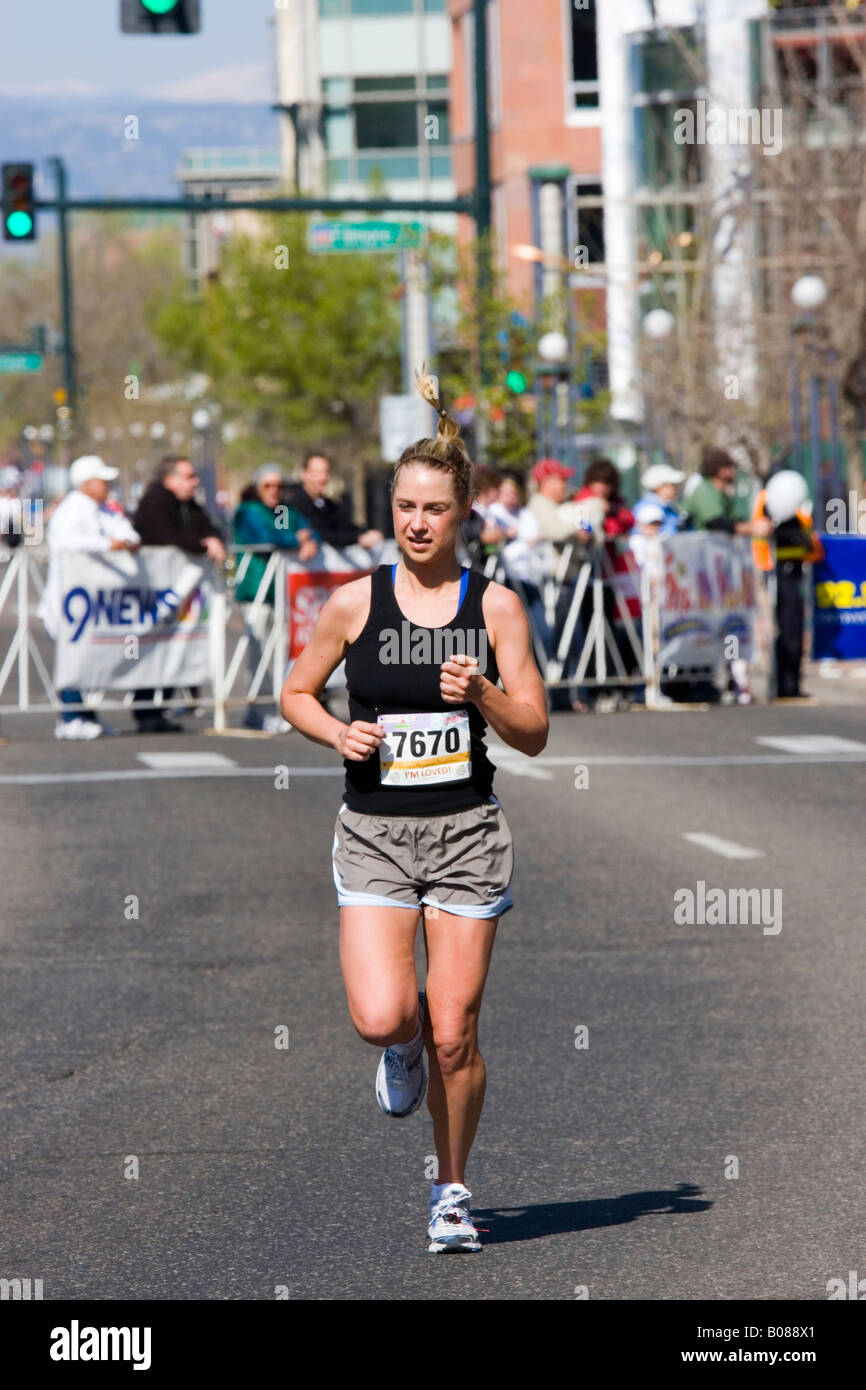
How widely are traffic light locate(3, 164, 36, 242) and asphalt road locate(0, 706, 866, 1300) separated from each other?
15762 mm

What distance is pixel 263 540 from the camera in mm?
18625

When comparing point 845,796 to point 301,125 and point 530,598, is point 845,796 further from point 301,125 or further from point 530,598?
point 301,125

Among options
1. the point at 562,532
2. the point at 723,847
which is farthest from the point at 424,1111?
the point at 562,532

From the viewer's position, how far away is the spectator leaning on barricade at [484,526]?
19453 mm

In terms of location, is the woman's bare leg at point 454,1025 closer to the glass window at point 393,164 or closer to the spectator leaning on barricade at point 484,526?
the spectator leaning on barricade at point 484,526

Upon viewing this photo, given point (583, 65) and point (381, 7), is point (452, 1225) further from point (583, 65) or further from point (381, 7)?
point (381, 7)

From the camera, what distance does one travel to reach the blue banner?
2088 cm

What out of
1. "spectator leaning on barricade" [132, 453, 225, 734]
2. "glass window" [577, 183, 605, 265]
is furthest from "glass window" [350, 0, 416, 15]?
"spectator leaning on barricade" [132, 453, 225, 734]

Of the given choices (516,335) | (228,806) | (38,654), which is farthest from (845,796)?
(516,335)

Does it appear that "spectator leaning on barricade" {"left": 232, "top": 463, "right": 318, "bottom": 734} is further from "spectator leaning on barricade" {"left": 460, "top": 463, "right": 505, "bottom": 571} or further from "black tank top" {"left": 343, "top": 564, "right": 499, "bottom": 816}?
"black tank top" {"left": 343, "top": 564, "right": 499, "bottom": 816}

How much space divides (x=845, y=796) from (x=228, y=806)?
3.50 meters

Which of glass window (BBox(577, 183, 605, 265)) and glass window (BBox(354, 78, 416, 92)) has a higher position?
glass window (BBox(354, 78, 416, 92))

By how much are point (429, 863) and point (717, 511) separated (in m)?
15.0
